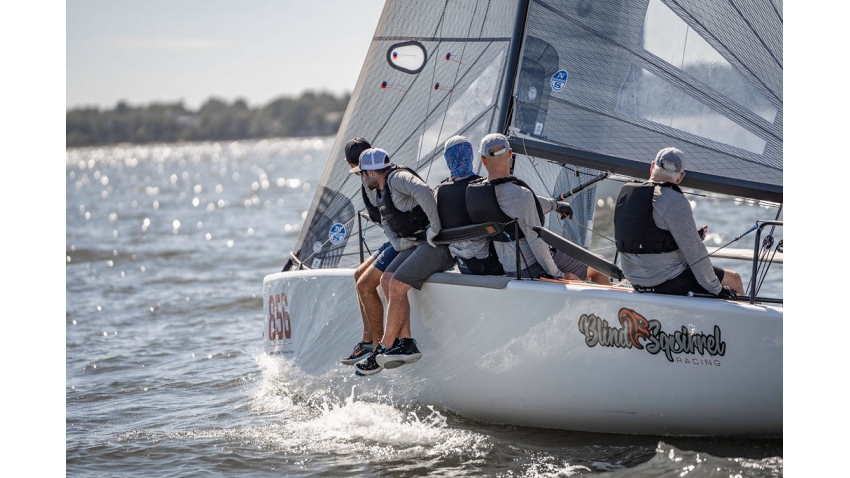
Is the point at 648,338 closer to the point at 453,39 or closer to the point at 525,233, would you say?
the point at 525,233

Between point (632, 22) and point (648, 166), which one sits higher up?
point (632, 22)

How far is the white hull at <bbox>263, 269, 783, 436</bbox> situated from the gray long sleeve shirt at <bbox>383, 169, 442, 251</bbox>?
333 mm

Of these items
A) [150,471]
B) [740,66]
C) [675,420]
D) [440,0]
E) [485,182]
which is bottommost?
[150,471]

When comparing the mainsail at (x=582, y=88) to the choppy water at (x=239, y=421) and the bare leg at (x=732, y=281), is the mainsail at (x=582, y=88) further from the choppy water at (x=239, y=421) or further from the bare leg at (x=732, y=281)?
the choppy water at (x=239, y=421)

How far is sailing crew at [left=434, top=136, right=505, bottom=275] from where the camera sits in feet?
14.6

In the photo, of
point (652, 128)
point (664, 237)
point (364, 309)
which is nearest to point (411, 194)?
point (364, 309)

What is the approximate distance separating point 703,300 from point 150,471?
2.80m

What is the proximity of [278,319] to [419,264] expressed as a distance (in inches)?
57.7

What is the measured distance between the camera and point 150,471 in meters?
4.76

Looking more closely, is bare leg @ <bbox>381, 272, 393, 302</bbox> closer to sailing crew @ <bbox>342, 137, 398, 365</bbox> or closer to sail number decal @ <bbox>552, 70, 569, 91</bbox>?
sailing crew @ <bbox>342, 137, 398, 365</bbox>

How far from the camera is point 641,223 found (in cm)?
412

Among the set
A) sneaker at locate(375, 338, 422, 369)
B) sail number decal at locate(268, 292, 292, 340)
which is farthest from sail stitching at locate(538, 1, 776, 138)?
sail number decal at locate(268, 292, 292, 340)
